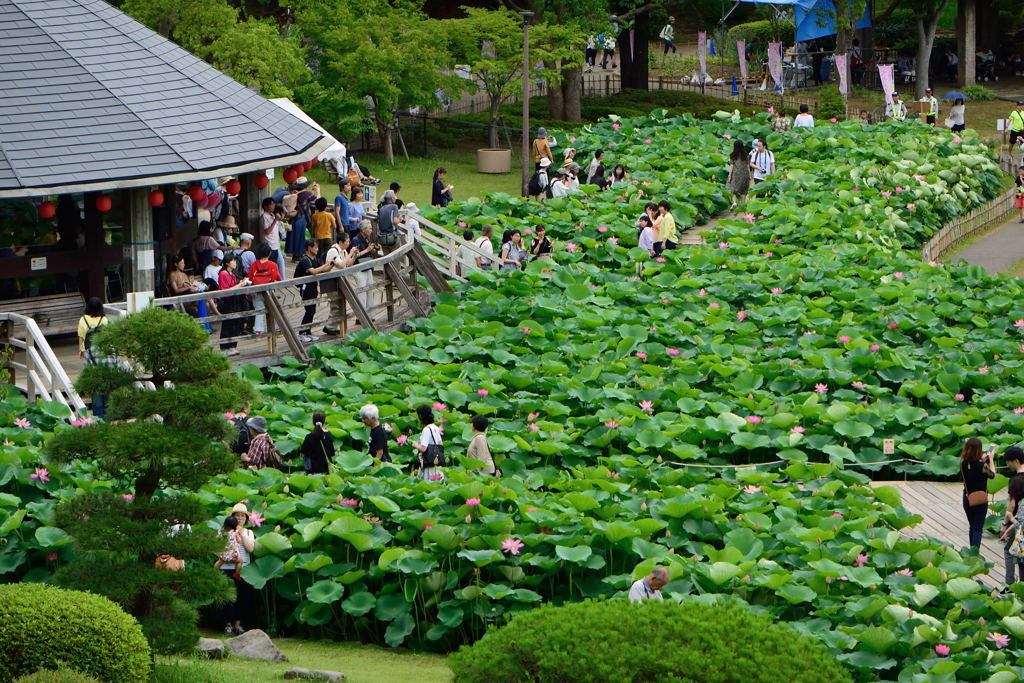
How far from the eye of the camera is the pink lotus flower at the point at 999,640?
10883mm

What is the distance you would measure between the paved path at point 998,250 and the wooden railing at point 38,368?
16620 millimetres

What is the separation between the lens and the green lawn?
31195 millimetres

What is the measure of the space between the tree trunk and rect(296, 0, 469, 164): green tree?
4839mm

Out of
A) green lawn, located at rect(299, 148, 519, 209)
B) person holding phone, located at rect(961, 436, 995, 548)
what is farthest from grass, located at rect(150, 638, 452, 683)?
green lawn, located at rect(299, 148, 519, 209)

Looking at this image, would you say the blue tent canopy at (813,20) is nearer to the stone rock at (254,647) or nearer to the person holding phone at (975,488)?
the person holding phone at (975,488)

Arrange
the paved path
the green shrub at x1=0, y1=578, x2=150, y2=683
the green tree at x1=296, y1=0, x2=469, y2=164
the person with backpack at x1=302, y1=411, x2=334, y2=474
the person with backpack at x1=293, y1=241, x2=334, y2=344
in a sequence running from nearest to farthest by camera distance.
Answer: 1. the green shrub at x1=0, y1=578, x2=150, y2=683
2. the person with backpack at x1=302, y1=411, x2=334, y2=474
3. the person with backpack at x1=293, y1=241, x2=334, y2=344
4. the paved path
5. the green tree at x1=296, y1=0, x2=469, y2=164

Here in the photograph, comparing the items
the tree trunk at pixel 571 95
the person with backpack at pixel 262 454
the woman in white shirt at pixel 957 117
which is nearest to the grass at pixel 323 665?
the person with backpack at pixel 262 454

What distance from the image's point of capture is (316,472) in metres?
A: 14.4

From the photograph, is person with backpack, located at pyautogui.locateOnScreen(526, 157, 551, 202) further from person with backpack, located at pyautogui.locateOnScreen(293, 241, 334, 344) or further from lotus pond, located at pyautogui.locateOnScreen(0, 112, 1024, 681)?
person with backpack, located at pyautogui.locateOnScreen(293, 241, 334, 344)

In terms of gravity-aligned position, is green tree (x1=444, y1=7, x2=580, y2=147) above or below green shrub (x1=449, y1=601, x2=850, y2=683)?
above

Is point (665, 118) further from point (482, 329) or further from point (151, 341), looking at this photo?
point (151, 341)

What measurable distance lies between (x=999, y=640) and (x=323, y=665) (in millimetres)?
5300

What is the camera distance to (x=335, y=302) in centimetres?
1930

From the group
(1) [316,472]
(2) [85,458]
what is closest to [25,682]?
(2) [85,458]
